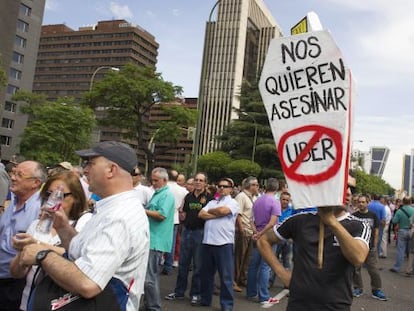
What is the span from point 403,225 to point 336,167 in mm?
10786

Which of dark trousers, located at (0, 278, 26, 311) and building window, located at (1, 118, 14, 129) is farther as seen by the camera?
building window, located at (1, 118, 14, 129)

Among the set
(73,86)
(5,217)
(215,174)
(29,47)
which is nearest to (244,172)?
(215,174)

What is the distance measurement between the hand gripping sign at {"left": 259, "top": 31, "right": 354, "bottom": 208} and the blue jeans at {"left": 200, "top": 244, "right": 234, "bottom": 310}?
414 centimetres

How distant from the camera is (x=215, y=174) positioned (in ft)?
161

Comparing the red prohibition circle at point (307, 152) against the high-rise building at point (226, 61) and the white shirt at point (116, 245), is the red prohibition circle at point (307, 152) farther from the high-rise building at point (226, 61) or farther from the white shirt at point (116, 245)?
the high-rise building at point (226, 61)

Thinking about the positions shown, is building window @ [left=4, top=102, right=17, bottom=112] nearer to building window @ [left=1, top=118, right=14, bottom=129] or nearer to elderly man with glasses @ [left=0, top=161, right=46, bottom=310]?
building window @ [left=1, top=118, right=14, bottom=129]

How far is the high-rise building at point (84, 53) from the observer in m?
132

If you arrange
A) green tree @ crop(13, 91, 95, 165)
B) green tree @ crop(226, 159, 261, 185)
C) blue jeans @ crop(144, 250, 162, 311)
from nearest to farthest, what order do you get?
blue jeans @ crop(144, 250, 162, 311)
green tree @ crop(13, 91, 95, 165)
green tree @ crop(226, 159, 261, 185)

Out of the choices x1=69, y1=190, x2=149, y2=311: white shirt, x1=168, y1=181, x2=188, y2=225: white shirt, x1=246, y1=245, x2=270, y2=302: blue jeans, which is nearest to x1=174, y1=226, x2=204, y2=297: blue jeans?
x1=246, y1=245, x2=270, y2=302: blue jeans

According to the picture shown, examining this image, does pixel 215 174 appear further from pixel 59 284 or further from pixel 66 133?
pixel 59 284

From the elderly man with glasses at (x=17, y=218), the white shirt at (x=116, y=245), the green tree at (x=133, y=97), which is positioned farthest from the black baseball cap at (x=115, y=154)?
the green tree at (x=133, y=97)

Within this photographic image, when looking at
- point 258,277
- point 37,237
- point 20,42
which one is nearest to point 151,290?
point 258,277

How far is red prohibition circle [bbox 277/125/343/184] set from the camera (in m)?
2.57

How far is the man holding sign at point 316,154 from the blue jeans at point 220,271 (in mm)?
3660
